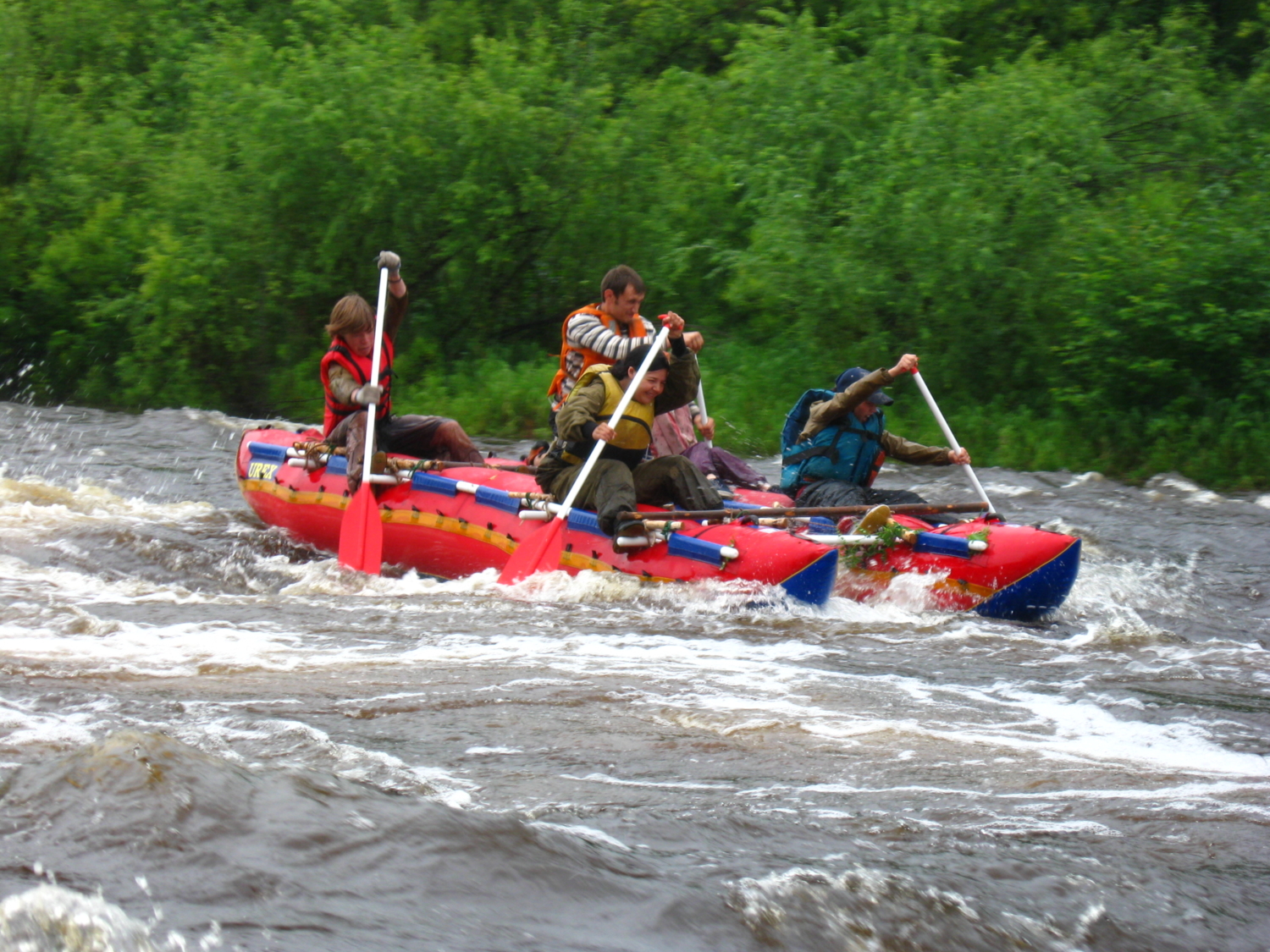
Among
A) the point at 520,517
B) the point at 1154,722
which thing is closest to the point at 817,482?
the point at 520,517

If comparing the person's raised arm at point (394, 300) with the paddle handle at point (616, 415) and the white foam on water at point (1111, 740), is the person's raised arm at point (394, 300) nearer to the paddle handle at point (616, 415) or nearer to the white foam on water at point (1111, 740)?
the paddle handle at point (616, 415)

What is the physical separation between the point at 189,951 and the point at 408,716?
1.68 metres

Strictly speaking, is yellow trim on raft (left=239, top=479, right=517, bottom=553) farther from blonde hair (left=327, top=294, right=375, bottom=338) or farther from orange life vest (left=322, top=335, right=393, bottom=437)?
blonde hair (left=327, top=294, right=375, bottom=338)

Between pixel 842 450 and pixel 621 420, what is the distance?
4.27ft

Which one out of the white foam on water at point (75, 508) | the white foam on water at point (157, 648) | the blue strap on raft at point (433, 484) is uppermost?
the blue strap on raft at point (433, 484)

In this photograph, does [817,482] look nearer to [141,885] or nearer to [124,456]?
[141,885]

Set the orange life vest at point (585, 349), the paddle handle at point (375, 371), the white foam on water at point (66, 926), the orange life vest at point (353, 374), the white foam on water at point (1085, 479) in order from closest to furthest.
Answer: the white foam on water at point (66, 926), the orange life vest at point (585, 349), the paddle handle at point (375, 371), the orange life vest at point (353, 374), the white foam on water at point (1085, 479)

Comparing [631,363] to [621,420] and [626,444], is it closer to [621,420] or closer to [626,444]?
[621,420]

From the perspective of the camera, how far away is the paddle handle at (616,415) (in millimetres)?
6441

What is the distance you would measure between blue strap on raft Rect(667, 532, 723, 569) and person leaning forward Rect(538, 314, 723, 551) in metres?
0.18

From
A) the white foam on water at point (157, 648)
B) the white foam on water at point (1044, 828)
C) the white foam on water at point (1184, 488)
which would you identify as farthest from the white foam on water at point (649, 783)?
the white foam on water at point (1184, 488)

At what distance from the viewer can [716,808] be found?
3648 millimetres

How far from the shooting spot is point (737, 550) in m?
6.24

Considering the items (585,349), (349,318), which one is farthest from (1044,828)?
(349,318)
